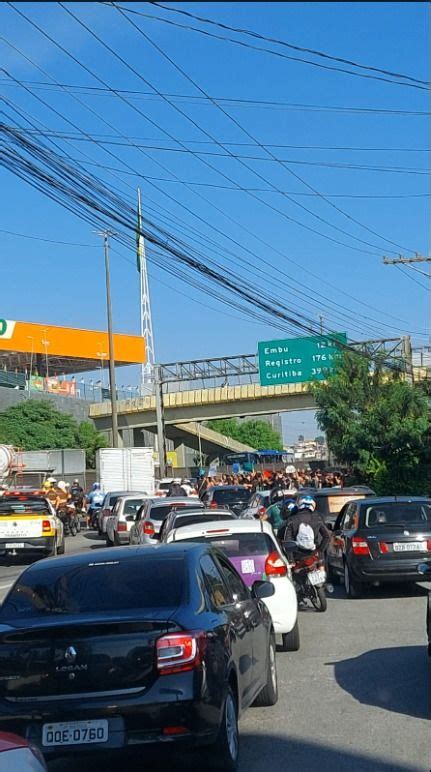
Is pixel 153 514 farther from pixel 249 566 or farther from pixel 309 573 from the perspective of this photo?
pixel 249 566

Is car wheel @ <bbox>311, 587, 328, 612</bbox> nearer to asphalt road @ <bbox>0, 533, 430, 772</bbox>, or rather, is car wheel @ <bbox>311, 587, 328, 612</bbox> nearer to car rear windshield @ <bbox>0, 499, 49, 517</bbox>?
asphalt road @ <bbox>0, 533, 430, 772</bbox>

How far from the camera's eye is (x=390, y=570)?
15.4 meters

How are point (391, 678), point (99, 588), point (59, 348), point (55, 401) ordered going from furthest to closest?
point (59, 348) < point (55, 401) < point (391, 678) < point (99, 588)

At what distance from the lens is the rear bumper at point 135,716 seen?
19.6 feet

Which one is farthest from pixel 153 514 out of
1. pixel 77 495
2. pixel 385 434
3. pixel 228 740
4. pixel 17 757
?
pixel 77 495

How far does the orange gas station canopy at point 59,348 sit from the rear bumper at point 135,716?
65.2 metres

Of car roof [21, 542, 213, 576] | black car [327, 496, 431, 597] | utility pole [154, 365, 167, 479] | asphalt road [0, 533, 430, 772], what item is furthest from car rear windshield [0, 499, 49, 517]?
utility pole [154, 365, 167, 479]

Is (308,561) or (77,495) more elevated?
(77,495)

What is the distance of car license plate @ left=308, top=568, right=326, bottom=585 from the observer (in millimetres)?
14523

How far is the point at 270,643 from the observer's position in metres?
8.70

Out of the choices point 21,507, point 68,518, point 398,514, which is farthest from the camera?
point 68,518

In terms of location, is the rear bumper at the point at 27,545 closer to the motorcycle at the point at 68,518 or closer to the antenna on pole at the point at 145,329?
the motorcycle at the point at 68,518

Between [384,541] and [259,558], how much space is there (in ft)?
15.9

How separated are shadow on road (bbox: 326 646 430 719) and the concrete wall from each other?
52.5 m
